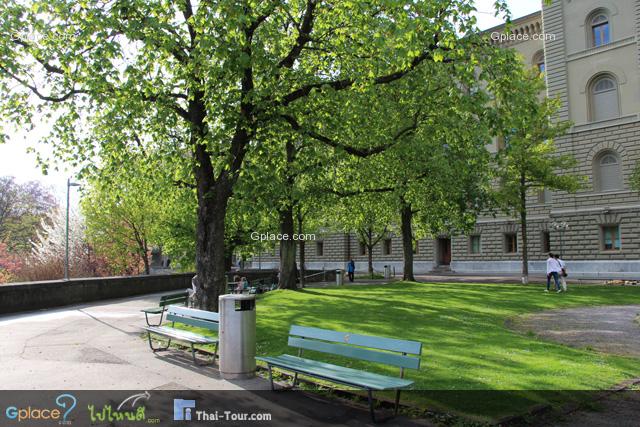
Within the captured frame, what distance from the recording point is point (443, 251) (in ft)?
155

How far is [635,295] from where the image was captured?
20.5 metres

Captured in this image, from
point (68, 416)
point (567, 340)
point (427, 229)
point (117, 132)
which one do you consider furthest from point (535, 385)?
point (427, 229)

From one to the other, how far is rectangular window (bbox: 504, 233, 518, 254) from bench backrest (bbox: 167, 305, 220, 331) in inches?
1359

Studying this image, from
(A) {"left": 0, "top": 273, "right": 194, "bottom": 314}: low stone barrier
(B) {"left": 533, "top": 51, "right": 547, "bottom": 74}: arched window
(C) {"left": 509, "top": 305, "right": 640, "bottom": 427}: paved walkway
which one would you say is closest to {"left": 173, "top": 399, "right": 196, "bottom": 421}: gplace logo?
(C) {"left": 509, "top": 305, "right": 640, "bottom": 427}: paved walkway

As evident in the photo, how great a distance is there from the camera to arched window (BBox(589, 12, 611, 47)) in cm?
3469

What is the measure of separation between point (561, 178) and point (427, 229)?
28.1 feet

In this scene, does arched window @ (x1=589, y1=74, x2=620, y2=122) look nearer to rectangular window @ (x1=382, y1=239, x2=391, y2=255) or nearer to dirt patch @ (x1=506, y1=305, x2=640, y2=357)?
rectangular window @ (x1=382, y1=239, x2=391, y2=255)

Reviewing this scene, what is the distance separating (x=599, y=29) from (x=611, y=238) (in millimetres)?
14472

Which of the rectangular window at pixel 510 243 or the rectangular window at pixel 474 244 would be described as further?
the rectangular window at pixel 474 244

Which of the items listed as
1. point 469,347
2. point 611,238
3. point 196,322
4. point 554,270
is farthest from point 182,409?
point 611,238

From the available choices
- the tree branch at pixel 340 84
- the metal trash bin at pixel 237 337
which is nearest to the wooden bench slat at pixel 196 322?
the metal trash bin at pixel 237 337

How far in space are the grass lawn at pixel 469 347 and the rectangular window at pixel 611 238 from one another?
580 inches

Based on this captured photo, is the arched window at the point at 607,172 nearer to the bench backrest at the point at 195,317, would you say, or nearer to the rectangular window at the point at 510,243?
the rectangular window at the point at 510,243

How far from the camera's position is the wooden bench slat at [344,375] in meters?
5.45
